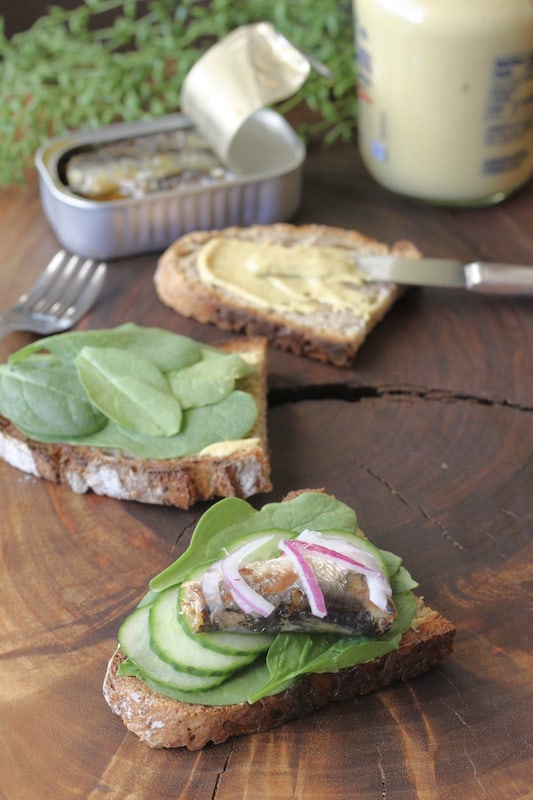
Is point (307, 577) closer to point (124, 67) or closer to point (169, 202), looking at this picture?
point (169, 202)

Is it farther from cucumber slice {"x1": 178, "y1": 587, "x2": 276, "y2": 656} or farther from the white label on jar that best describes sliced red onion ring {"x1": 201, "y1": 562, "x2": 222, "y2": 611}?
the white label on jar

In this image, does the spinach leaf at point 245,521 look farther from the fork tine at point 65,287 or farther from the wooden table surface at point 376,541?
the fork tine at point 65,287

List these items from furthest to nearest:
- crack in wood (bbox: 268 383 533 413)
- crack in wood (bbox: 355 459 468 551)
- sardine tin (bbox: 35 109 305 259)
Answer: sardine tin (bbox: 35 109 305 259) < crack in wood (bbox: 268 383 533 413) < crack in wood (bbox: 355 459 468 551)

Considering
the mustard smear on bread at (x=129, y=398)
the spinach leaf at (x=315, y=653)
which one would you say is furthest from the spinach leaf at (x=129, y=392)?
the spinach leaf at (x=315, y=653)

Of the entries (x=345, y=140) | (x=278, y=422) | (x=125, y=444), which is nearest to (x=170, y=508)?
(x=125, y=444)

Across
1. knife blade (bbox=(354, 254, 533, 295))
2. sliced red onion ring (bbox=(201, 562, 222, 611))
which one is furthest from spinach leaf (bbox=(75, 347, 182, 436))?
knife blade (bbox=(354, 254, 533, 295))
